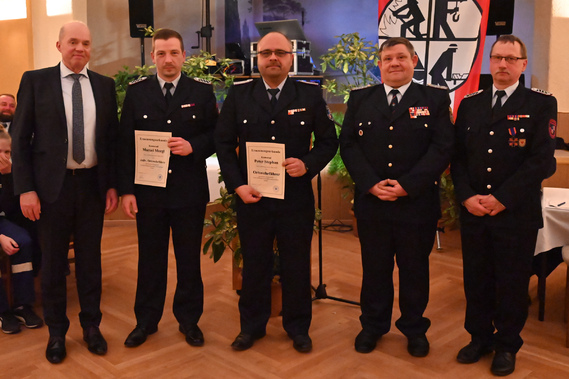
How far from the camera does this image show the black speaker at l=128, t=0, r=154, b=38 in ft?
23.6

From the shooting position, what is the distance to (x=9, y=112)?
4.75 meters

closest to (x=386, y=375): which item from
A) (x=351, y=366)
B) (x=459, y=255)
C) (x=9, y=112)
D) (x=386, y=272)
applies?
(x=351, y=366)

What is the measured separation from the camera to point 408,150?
2.68 m

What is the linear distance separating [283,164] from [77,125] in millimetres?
1034

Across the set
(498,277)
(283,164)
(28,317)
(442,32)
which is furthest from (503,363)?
(442,32)

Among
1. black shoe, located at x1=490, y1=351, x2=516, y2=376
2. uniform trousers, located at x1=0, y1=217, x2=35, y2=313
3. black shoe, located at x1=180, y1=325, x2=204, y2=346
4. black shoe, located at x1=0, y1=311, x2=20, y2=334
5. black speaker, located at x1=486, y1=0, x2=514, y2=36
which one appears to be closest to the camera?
black shoe, located at x1=490, y1=351, x2=516, y2=376

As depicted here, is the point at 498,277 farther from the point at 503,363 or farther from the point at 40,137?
the point at 40,137

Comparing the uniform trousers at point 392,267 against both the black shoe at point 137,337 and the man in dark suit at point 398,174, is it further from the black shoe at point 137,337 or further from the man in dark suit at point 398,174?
the black shoe at point 137,337

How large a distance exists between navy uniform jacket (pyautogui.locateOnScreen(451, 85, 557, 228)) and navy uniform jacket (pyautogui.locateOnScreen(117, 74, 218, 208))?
4.32 ft

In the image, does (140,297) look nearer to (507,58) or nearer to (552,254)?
(507,58)

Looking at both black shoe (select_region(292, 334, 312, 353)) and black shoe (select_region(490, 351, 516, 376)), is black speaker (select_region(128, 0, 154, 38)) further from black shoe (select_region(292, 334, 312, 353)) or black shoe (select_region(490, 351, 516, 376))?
black shoe (select_region(490, 351, 516, 376))

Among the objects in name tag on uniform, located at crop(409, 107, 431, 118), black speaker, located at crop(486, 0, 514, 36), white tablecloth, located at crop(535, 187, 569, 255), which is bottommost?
white tablecloth, located at crop(535, 187, 569, 255)

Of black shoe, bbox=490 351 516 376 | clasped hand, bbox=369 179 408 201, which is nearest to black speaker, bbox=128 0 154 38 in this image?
clasped hand, bbox=369 179 408 201

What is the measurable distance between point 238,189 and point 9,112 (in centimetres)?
304
